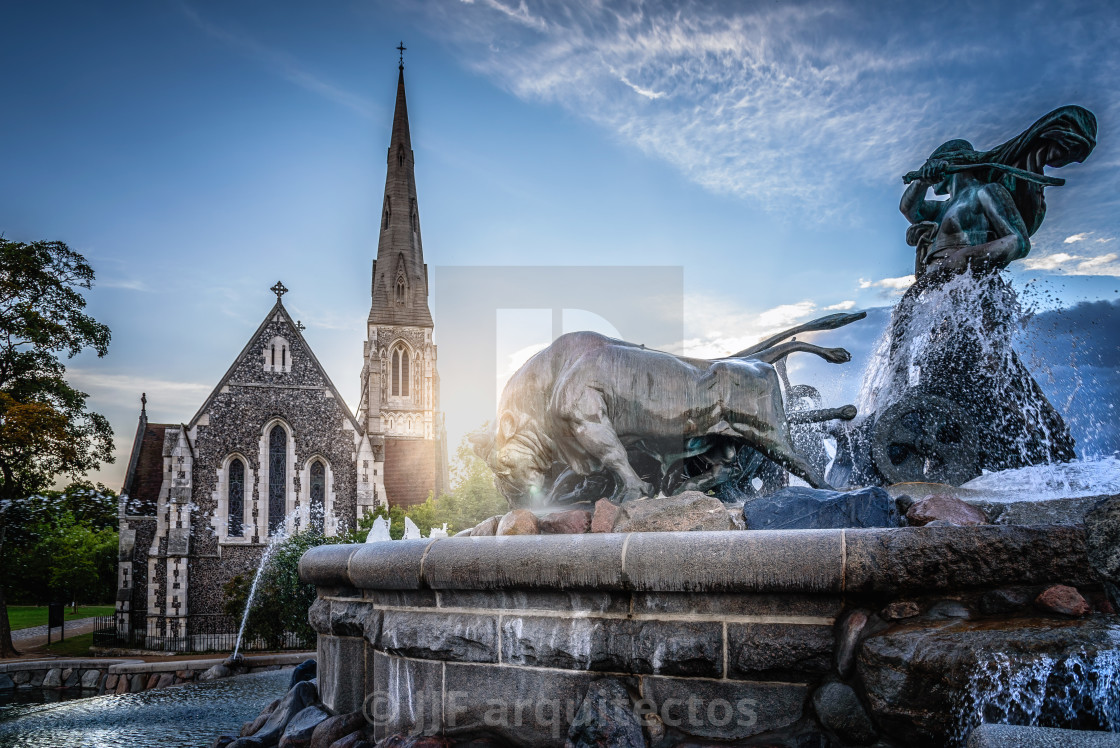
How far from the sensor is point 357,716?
15.8 ft

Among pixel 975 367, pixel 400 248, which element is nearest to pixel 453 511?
pixel 400 248

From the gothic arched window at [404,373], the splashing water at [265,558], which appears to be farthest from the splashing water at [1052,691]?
the gothic arched window at [404,373]

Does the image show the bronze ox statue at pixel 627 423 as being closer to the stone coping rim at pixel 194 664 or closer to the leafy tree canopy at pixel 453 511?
the stone coping rim at pixel 194 664

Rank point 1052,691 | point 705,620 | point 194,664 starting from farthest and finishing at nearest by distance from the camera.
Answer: point 194,664, point 705,620, point 1052,691

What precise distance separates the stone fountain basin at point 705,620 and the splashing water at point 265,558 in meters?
22.1

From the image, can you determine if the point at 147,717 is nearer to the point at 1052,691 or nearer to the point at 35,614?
the point at 1052,691

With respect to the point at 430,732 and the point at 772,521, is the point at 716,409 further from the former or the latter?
the point at 430,732

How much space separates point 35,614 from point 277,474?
55.0 ft

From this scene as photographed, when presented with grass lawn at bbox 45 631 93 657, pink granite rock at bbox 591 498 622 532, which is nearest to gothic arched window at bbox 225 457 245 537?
grass lawn at bbox 45 631 93 657

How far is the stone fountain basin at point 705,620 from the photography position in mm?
3146

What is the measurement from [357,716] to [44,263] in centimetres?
2717

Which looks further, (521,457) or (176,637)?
(176,637)

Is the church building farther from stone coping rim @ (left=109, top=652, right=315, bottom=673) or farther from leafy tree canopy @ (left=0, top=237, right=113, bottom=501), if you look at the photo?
stone coping rim @ (left=109, top=652, right=315, bottom=673)

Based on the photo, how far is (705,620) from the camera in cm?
363
